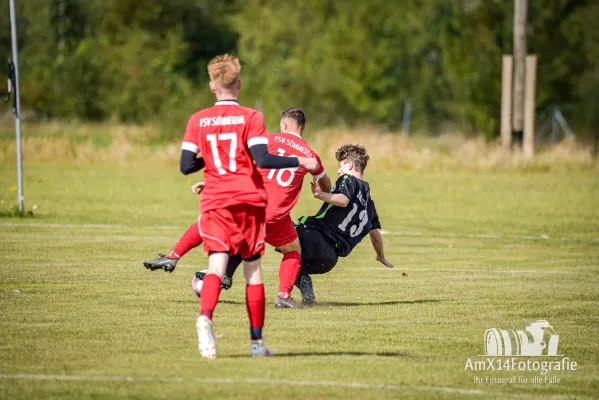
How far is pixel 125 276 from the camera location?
12500 millimetres

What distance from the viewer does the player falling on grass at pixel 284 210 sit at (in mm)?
10219

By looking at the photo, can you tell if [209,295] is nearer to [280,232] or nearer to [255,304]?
[255,304]

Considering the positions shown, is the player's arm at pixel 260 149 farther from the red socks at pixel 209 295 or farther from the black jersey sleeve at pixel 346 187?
the black jersey sleeve at pixel 346 187

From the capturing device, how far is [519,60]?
35.5 metres

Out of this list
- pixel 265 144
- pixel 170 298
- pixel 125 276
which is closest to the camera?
pixel 265 144

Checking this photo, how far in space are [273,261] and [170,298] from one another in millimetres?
4261

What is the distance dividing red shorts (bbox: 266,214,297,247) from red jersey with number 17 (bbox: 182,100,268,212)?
8.71 ft

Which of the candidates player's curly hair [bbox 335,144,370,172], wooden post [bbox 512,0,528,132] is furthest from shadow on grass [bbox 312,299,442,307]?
wooden post [bbox 512,0,528,132]

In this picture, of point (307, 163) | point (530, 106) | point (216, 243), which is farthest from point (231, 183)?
point (530, 106)

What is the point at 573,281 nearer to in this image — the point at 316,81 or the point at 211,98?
the point at 211,98

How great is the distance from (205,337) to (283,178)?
3.32 meters

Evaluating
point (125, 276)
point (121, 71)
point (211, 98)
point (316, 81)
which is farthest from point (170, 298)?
point (121, 71)

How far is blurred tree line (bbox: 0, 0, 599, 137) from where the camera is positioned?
46.3 m

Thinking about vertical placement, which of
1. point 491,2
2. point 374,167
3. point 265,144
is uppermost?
point 491,2
